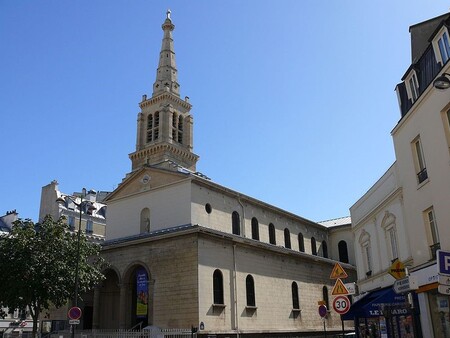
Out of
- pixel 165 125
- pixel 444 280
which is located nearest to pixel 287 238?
pixel 165 125

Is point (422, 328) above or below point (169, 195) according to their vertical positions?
below

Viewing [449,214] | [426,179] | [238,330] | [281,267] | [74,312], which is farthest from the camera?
[281,267]

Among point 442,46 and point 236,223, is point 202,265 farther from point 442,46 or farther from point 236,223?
point 442,46

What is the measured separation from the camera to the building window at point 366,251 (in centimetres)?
2027

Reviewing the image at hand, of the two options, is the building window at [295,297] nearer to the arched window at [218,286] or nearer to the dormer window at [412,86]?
the arched window at [218,286]

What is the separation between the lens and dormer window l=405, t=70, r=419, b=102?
1512 cm

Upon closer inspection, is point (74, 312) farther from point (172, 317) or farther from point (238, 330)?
point (238, 330)

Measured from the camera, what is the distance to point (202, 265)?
25797 millimetres

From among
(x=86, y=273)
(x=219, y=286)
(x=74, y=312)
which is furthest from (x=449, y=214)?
(x=86, y=273)

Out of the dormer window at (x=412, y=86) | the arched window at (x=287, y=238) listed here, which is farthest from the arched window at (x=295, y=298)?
the dormer window at (x=412, y=86)

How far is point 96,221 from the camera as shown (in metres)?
→ 49.7

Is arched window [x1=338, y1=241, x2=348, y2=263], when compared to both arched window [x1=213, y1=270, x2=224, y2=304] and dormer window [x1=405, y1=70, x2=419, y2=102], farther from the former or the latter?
dormer window [x1=405, y1=70, x2=419, y2=102]

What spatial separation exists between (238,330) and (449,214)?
1755cm

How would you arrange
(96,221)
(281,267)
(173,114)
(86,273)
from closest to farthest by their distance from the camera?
1. (86,273)
2. (281,267)
3. (173,114)
4. (96,221)
